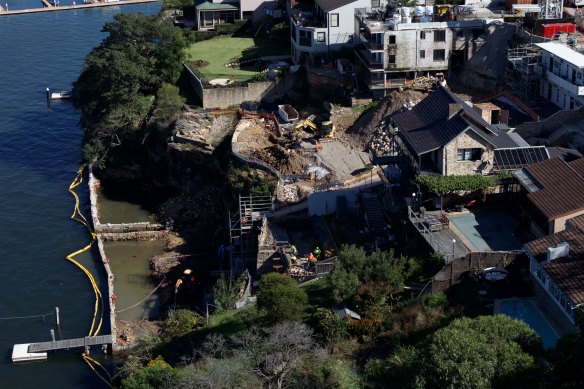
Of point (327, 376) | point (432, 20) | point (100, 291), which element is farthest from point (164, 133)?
point (327, 376)

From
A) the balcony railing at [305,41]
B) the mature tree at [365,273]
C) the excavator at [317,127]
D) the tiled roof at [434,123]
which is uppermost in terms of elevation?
the balcony railing at [305,41]

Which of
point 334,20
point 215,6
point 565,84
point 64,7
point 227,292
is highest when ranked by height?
point 215,6

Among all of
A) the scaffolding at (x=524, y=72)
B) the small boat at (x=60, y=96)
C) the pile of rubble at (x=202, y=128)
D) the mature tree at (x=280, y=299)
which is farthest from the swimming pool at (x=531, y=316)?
the small boat at (x=60, y=96)

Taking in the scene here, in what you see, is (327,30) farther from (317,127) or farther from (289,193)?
(289,193)

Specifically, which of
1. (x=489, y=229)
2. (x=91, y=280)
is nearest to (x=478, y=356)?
(x=489, y=229)

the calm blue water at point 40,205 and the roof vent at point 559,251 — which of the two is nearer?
the roof vent at point 559,251

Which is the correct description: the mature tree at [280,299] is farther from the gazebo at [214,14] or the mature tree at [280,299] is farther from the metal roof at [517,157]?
the gazebo at [214,14]

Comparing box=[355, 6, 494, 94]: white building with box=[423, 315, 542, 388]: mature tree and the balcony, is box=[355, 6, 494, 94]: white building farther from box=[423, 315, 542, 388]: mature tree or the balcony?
box=[423, 315, 542, 388]: mature tree
